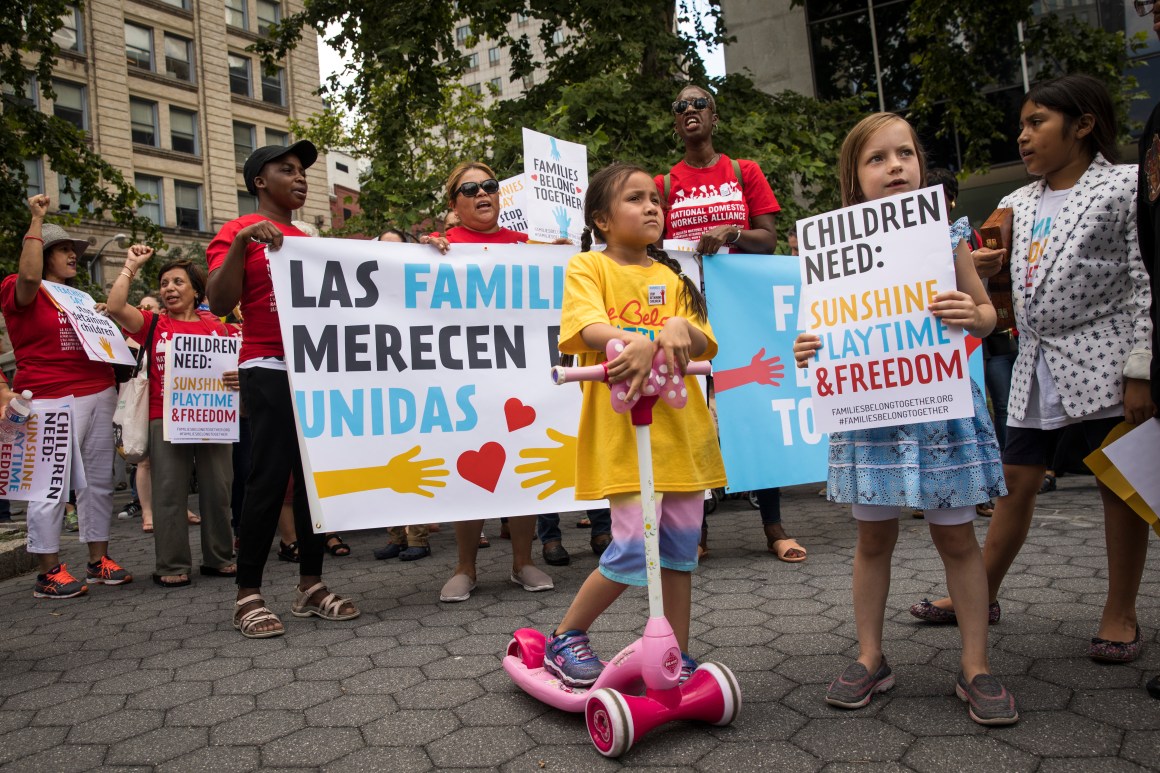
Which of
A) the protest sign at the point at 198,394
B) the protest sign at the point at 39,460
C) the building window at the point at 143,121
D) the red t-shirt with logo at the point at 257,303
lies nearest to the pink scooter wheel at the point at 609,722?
the red t-shirt with logo at the point at 257,303

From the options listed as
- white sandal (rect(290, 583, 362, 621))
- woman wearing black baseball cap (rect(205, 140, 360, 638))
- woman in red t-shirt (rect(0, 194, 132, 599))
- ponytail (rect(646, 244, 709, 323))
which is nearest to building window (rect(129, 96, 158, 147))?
woman in red t-shirt (rect(0, 194, 132, 599))

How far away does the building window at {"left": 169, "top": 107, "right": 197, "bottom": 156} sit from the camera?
40219 mm

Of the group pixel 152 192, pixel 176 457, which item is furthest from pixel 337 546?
pixel 152 192

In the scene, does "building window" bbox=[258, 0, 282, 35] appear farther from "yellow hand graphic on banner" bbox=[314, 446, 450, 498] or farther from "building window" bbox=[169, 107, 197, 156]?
"yellow hand graphic on banner" bbox=[314, 446, 450, 498]

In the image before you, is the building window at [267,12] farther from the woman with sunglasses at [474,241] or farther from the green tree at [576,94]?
the woman with sunglasses at [474,241]

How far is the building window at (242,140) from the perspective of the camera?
42812mm

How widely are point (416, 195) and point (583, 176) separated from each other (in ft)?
14.0

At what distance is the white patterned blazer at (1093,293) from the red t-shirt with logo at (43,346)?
5049 millimetres

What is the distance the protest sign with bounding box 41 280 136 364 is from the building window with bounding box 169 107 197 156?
3914 cm

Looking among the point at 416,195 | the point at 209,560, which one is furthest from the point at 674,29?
the point at 209,560

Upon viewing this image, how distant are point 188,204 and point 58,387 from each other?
39337mm

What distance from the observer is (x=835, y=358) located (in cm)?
277

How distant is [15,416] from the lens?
16.5ft

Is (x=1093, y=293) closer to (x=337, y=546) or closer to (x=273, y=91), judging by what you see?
(x=337, y=546)
